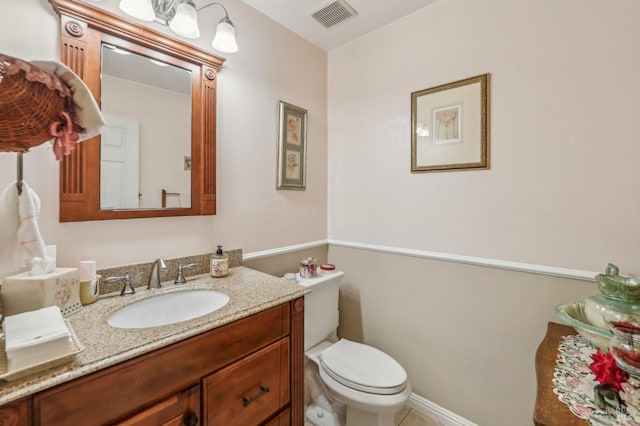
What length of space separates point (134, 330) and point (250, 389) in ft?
1.44

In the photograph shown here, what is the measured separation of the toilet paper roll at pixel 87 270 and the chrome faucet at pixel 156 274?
0.20 metres

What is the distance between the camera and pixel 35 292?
0.78 meters

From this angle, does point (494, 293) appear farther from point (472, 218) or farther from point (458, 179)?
point (458, 179)

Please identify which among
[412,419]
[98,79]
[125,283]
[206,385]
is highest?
[98,79]

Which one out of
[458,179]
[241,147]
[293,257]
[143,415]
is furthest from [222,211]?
[458,179]

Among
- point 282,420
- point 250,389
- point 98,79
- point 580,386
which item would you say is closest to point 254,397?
point 250,389

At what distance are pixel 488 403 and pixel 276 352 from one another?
3.94 feet

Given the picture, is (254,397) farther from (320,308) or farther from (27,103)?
(27,103)

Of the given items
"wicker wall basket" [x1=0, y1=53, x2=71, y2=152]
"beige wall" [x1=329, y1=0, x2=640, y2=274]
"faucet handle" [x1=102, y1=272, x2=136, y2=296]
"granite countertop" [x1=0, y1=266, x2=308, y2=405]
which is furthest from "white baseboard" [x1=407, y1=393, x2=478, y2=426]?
"wicker wall basket" [x1=0, y1=53, x2=71, y2=152]

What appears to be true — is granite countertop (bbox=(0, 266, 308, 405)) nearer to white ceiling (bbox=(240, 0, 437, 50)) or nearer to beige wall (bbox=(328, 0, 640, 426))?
beige wall (bbox=(328, 0, 640, 426))

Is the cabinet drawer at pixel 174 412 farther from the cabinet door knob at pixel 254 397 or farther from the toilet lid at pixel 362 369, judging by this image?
the toilet lid at pixel 362 369

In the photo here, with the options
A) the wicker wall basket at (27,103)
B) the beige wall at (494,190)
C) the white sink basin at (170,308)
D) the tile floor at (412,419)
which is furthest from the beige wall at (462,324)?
the wicker wall basket at (27,103)

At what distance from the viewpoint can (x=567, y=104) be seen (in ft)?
3.86

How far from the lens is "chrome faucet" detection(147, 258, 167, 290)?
44.6 inches
